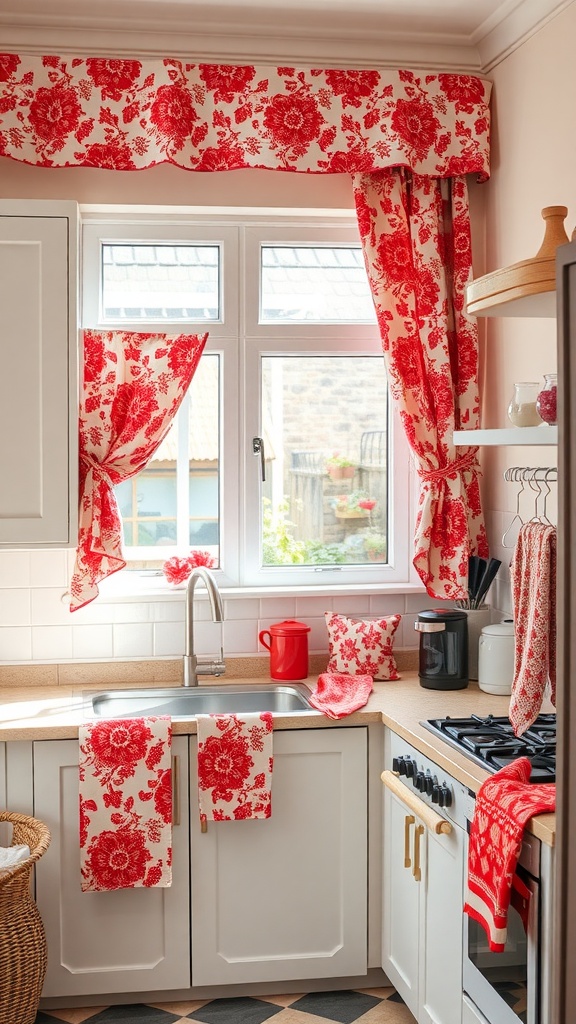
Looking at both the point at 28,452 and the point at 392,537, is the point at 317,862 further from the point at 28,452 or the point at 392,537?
the point at 28,452

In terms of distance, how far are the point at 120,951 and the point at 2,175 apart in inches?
90.0

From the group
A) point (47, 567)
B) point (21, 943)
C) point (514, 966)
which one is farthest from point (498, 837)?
point (47, 567)

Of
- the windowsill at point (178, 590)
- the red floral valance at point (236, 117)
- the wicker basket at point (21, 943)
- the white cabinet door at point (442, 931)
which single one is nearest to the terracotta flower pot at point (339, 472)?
the windowsill at point (178, 590)

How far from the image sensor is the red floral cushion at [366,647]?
328 centimetres

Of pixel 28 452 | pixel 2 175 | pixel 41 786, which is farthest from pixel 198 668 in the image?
pixel 2 175

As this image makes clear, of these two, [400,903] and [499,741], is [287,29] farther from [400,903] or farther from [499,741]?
[400,903]

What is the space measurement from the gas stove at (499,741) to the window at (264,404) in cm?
98

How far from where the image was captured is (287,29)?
10.5 feet

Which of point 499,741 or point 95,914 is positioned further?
point 95,914

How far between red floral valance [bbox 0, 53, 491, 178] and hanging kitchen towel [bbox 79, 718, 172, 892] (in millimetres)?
1683

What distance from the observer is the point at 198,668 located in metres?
3.24

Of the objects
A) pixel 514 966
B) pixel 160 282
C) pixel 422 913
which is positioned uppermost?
pixel 160 282

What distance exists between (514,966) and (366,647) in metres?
1.38

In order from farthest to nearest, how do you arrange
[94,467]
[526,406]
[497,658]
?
[94,467], [497,658], [526,406]
